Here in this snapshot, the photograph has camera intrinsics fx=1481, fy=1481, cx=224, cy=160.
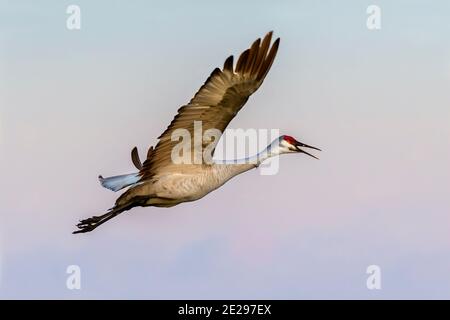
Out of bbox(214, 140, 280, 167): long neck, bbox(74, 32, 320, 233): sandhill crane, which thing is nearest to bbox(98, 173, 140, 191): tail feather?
bbox(74, 32, 320, 233): sandhill crane

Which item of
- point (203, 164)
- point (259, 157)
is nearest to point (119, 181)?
point (203, 164)

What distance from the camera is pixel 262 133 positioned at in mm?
20000

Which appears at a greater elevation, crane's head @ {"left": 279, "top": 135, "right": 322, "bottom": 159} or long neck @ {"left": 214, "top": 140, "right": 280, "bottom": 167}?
crane's head @ {"left": 279, "top": 135, "right": 322, "bottom": 159}

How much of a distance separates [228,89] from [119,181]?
2.30m

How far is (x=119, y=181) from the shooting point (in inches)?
768

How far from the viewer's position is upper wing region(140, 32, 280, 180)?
18.0 meters

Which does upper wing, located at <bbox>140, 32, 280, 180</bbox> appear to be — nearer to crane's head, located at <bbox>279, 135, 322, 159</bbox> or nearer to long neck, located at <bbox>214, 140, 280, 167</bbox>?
long neck, located at <bbox>214, 140, 280, 167</bbox>

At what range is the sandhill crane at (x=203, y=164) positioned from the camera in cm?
1809

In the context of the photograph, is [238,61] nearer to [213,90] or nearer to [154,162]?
[213,90]

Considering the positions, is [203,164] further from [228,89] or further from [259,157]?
[228,89]

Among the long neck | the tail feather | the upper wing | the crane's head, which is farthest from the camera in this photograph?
the crane's head

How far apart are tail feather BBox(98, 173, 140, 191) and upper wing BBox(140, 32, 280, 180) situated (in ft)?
3.79

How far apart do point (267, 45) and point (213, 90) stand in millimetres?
858

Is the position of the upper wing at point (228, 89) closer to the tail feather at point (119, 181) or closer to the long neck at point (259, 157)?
the long neck at point (259, 157)
